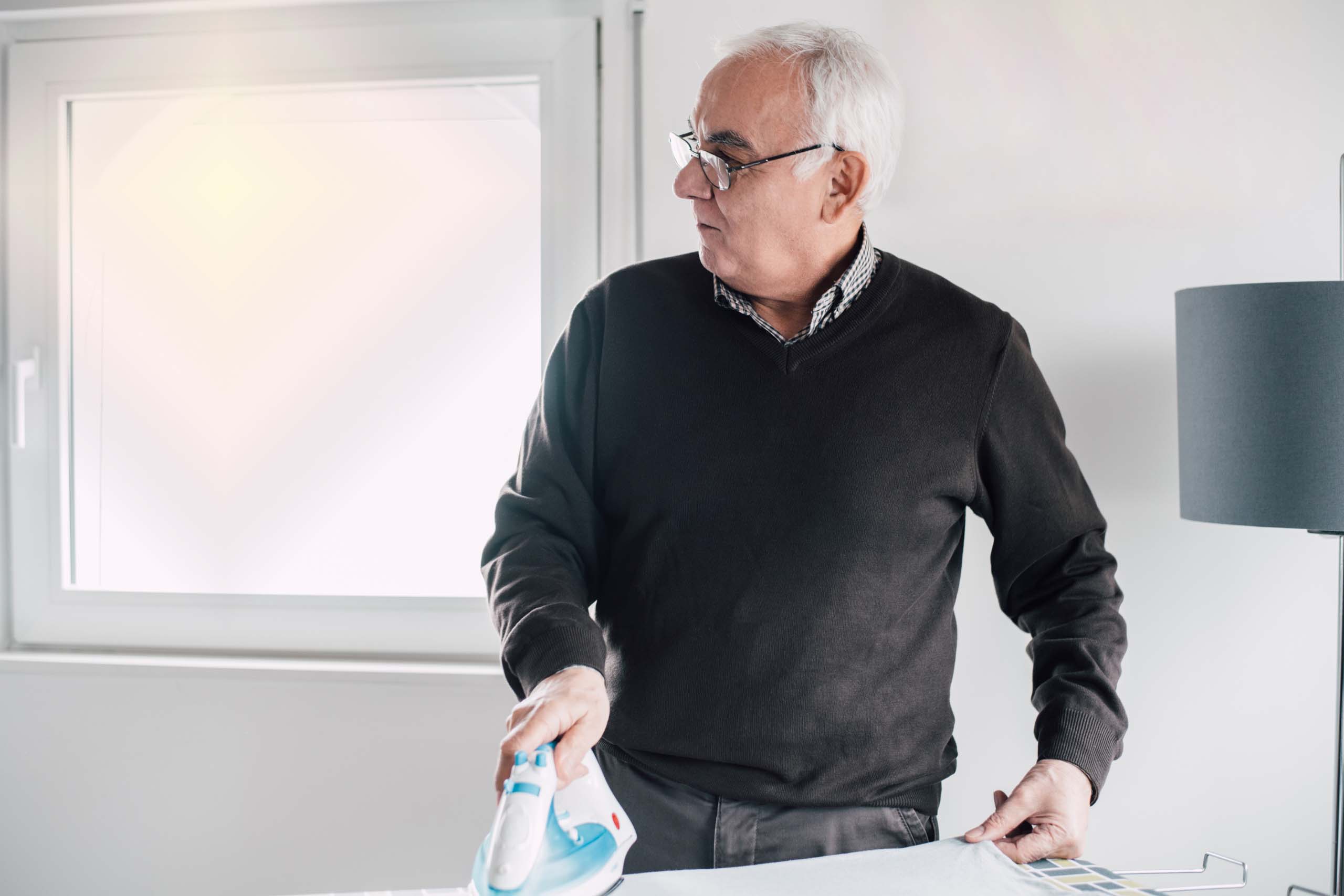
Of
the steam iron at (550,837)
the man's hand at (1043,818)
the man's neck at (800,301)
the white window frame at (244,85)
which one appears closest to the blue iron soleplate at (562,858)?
the steam iron at (550,837)

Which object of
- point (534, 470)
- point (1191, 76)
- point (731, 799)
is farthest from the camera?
point (1191, 76)

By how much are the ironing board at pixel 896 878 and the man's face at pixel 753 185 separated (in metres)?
0.65

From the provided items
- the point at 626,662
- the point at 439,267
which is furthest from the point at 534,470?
the point at 439,267

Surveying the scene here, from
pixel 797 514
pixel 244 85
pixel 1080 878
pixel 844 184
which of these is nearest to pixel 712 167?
pixel 844 184

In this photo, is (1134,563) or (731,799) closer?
(731,799)

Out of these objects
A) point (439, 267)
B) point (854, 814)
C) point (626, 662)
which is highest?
point (439, 267)

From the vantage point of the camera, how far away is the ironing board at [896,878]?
2.71 feet

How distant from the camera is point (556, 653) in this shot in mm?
894

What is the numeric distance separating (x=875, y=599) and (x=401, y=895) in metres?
0.57

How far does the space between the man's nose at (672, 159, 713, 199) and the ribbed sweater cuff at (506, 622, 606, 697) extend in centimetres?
52

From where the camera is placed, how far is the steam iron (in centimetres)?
66

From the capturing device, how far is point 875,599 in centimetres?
104

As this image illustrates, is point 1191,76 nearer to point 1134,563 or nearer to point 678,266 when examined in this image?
point 1134,563

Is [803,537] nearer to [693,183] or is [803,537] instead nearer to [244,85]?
[693,183]
